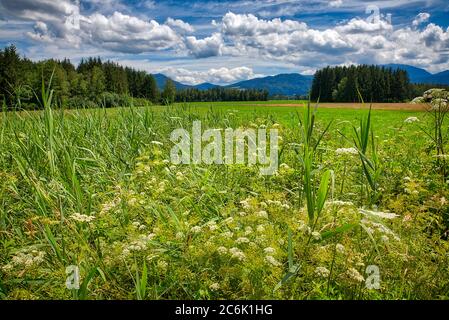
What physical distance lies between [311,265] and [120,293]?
4.47 feet

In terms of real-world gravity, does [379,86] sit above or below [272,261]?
above

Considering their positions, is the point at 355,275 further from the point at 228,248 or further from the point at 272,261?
the point at 228,248

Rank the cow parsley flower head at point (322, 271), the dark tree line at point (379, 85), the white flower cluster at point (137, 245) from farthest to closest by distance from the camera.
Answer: the dark tree line at point (379, 85)
the white flower cluster at point (137, 245)
the cow parsley flower head at point (322, 271)

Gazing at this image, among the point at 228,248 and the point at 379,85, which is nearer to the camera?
the point at 228,248

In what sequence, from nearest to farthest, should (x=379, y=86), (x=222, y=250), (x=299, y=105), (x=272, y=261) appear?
1. (x=272, y=261)
2. (x=222, y=250)
3. (x=299, y=105)
4. (x=379, y=86)

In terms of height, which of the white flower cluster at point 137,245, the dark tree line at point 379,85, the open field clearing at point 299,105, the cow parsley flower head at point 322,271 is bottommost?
the cow parsley flower head at point 322,271

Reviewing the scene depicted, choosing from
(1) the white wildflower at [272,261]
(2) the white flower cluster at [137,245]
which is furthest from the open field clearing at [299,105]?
(2) the white flower cluster at [137,245]

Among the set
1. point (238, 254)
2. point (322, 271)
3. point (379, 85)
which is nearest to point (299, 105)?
point (379, 85)

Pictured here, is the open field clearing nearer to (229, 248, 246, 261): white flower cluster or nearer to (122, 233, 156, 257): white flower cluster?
(229, 248, 246, 261): white flower cluster

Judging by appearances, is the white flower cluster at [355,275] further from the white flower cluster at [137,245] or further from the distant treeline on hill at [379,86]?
the distant treeline on hill at [379,86]

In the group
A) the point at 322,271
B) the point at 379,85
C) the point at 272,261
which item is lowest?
the point at 322,271

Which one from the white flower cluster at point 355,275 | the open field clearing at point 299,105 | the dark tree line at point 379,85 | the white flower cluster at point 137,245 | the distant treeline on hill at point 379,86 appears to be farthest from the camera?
the distant treeline on hill at point 379,86

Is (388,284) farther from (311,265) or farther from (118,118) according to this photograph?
(118,118)
